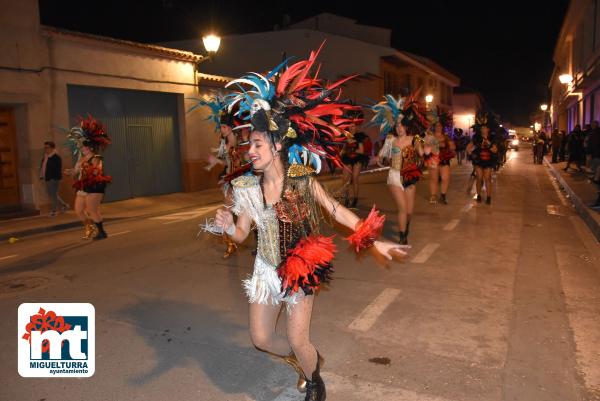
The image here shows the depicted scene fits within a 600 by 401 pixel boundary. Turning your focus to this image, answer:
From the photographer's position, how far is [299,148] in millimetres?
3590

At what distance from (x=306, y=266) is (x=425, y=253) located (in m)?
5.04

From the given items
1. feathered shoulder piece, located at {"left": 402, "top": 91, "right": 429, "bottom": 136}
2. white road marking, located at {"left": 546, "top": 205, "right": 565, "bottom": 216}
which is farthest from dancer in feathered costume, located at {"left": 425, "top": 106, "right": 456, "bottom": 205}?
feathered shoulder piece, located at {"left": 402, "top": 91, "right": 429, "bottom": 136}

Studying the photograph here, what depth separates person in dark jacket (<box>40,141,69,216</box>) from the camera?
12820mm

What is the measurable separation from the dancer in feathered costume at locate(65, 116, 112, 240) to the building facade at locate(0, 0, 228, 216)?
311cm

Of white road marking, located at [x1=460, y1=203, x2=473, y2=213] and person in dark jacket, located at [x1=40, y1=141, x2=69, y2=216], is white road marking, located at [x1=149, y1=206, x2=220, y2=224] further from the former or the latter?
white road marking, located at [x1=460, y1=203, x2=473, y2=213]

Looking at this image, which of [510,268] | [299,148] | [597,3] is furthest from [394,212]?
[597,3]

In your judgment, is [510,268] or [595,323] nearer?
[595,323]

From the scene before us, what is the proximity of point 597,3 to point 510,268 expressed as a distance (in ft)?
67.1

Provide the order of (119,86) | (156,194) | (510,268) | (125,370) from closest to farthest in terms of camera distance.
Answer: (125,370)
(510,268)
(119,86)
(156,194)

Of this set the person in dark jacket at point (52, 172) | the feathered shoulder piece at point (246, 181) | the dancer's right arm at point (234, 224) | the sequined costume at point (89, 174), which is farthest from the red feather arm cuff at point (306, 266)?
the person in dark jacket at point (52, 172)

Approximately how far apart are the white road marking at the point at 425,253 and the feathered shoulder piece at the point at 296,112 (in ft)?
13.5

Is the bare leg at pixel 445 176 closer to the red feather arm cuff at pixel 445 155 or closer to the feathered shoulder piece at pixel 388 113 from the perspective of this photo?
the red feather arm cuff at pixel 445 155

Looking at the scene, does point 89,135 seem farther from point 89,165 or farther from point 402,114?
point 402,114

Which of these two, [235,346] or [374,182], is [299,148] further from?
[374,182]
